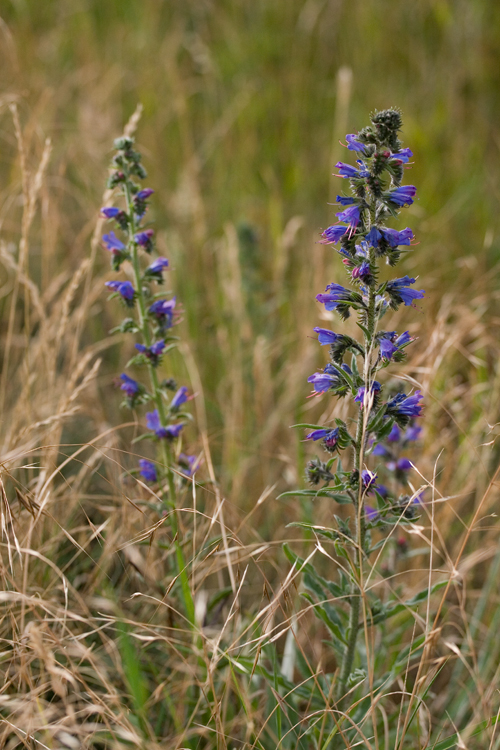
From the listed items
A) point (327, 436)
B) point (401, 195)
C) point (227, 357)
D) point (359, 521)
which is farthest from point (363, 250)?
point (227, 357)

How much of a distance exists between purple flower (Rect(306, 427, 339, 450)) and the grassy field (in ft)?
1.00

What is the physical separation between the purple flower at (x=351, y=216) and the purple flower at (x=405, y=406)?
54 cm

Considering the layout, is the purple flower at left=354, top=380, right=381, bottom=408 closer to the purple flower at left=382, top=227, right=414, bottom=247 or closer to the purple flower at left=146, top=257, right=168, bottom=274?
the purple flower at left=382, top=227, right=414, bottom=247

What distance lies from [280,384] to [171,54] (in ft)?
12.1

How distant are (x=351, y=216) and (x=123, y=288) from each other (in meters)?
1.02

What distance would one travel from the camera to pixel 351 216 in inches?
75.9

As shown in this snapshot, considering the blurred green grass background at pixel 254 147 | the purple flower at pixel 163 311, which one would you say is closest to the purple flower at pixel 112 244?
the purple flower at pixel 163 311

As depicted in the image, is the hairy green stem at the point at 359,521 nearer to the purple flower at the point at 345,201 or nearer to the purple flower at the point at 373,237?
the purple flower at the point at 373,237

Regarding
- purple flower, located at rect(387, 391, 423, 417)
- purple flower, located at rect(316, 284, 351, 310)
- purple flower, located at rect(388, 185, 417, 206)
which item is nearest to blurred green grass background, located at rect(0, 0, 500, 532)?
purple flower, located at rect(387, 391, 423, 417)

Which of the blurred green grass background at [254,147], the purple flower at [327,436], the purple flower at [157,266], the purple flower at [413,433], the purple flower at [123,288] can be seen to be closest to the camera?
the purple flower at [327,436]

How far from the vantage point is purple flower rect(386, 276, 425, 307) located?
199 cm

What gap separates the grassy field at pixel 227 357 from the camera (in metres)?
2.17

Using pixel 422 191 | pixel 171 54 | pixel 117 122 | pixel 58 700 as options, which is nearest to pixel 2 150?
pixel 117 122

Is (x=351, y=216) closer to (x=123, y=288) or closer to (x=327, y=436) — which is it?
(x=327, y=436)
